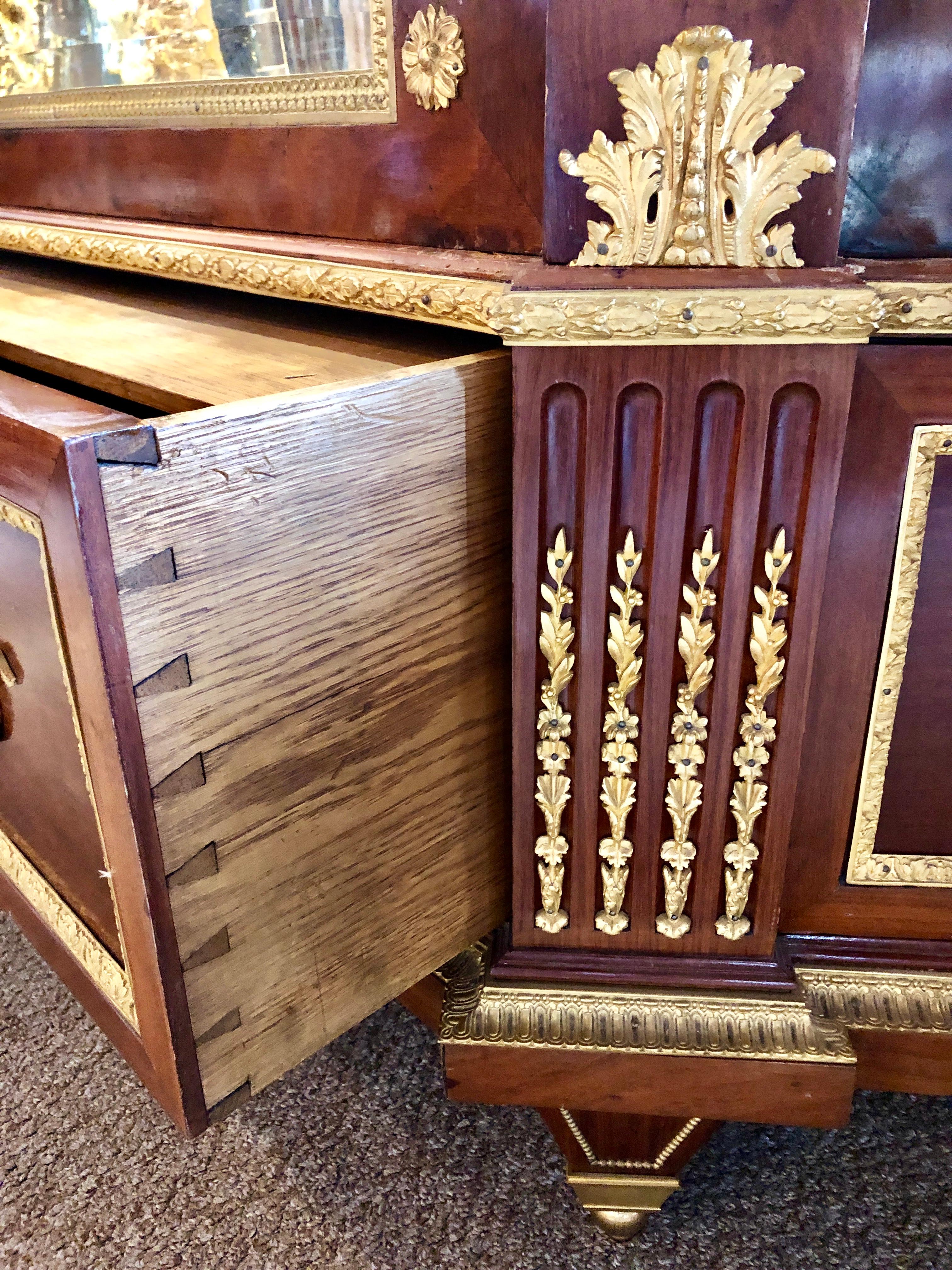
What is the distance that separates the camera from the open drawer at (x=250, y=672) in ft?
1.20

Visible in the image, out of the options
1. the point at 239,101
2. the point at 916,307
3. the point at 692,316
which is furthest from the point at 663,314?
the point at 239,101

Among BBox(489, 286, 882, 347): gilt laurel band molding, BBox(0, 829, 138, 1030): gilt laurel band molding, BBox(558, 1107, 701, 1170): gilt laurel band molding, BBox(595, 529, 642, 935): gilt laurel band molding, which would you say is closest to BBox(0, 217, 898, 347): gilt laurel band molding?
BBox(489, 286, 882, 347): gilt laurel band molding

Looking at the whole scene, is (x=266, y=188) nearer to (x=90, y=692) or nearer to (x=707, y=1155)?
(x=90, y=692)

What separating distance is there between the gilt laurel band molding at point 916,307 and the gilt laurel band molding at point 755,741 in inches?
4.4

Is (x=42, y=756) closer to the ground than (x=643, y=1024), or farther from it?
farther from it

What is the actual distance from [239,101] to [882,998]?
2.32 ft

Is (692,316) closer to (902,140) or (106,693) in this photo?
(902,140)

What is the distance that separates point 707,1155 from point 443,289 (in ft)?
2.18

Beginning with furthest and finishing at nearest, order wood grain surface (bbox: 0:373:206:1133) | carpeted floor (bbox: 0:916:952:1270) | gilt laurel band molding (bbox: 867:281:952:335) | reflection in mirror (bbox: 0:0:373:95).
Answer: carpeted floor (bbox: 0:916:952:1270) < reflection in mirror (bbox: 0:0:373:95) < gilt laurel band molding (bbox: 867:281:952:335) < wood grain surface (bbox: 0:373:206:1133)

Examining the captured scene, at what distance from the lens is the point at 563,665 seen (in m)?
0.51

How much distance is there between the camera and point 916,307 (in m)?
0.45

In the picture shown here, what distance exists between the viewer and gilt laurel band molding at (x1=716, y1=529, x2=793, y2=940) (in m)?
0.49

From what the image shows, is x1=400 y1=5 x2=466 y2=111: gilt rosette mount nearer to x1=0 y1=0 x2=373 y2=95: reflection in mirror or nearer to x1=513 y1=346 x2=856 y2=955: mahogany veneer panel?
x1=0 y1=0 x2=373 y2=95: reflection in mirror

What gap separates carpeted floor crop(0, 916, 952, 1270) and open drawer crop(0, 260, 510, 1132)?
0.86 ft
